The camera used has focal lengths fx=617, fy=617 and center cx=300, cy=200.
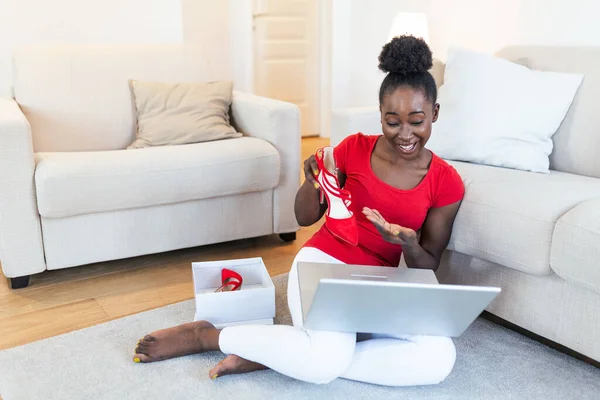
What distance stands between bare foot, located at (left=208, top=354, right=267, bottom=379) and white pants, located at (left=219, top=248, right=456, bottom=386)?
0.07 ft

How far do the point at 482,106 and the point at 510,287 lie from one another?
65cm

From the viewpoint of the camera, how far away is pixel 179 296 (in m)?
2.11

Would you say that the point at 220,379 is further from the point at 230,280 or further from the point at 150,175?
the point at 150,175

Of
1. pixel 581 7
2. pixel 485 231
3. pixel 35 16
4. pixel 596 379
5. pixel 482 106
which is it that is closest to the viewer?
pixel 596 379

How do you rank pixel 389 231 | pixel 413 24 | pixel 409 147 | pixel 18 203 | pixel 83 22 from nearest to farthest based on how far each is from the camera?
1. pixel 389 231
2. pixel 409 147
3. pixel 18 203
4. pixel 83 22
5. pixel 413 24

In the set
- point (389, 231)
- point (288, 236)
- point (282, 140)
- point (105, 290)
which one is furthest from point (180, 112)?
point (389, 231)

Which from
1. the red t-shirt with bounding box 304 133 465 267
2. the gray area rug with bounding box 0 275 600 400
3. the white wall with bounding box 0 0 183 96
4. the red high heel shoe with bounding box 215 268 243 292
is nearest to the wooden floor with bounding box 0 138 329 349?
the gray area rug with bounding box 0 275 600 400

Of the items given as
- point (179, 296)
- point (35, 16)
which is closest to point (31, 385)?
point (179, 296)

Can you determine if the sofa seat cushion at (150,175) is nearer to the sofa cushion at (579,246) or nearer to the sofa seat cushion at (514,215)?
the sofa seat cushion at (514,215)

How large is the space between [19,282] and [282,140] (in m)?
1.11

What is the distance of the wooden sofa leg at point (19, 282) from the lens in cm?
213

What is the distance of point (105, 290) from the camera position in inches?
85.1

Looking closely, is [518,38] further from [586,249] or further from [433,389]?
[433,389]

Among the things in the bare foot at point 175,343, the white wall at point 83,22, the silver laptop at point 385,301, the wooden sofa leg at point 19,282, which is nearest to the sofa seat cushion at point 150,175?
the wooden sofa leg at point 19,282
